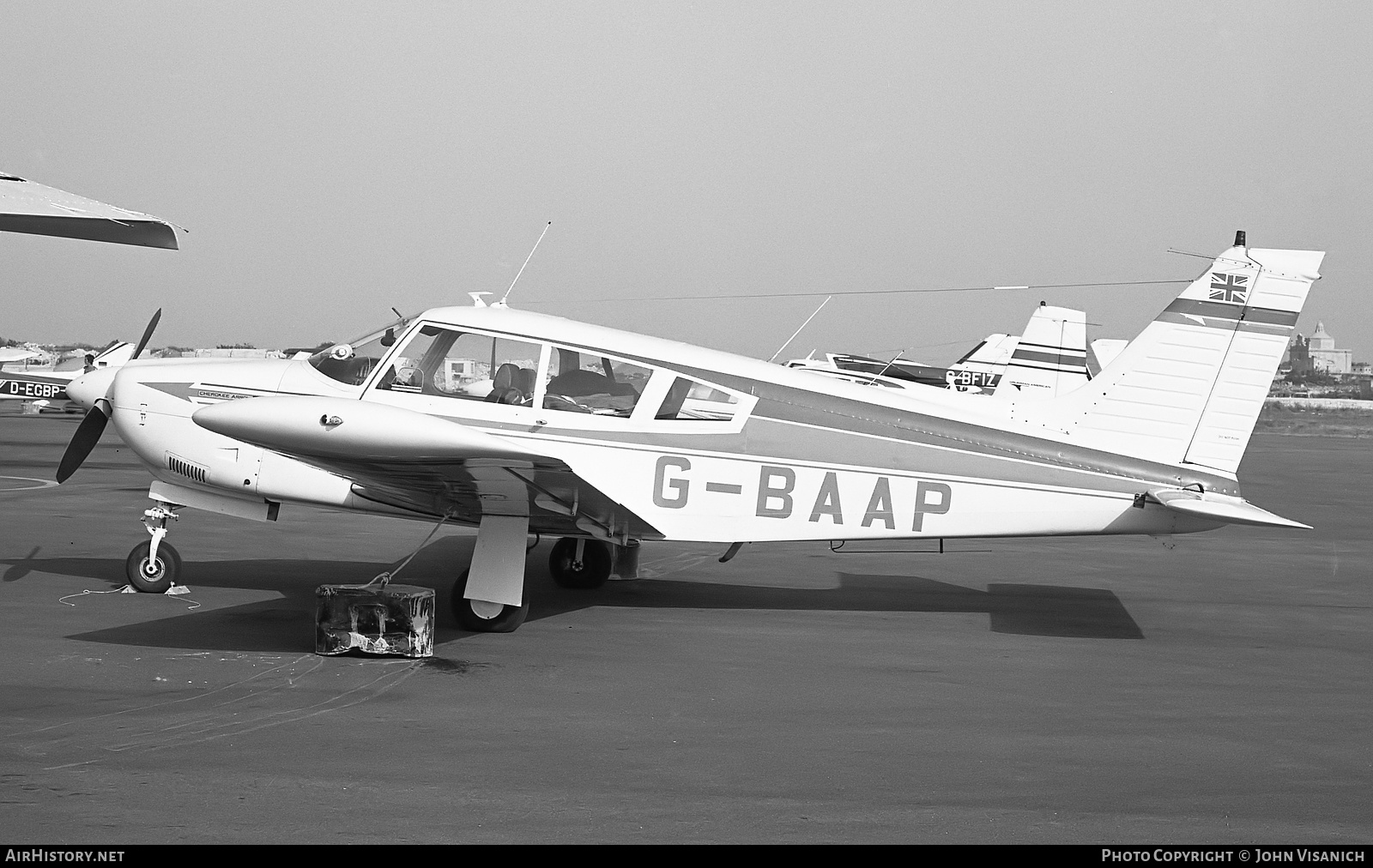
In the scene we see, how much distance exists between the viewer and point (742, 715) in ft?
19.8

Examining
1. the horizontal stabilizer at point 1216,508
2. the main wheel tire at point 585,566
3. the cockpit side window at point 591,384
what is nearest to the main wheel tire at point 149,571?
the main wheel tire at point 585,566

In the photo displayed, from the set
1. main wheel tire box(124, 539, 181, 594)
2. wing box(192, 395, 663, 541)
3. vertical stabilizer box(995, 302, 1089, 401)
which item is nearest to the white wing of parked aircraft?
vertical stabilizer box(995, 302, 1089, 401)

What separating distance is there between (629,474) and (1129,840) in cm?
457

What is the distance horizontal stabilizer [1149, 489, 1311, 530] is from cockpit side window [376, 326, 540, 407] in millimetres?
4368

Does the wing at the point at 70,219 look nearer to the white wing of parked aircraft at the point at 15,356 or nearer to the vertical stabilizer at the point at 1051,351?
the vertical stabilizer at the point at 1051,351

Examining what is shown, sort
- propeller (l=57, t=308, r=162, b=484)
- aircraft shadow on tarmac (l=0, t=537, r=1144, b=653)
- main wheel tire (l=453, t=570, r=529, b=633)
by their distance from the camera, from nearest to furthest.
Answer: aircraft shadow on tarmac (l=0, t=537, r=1144, b=653) < main wheel tire (l=453, t=570, r=529, b=633) < propeller (l=57, t=308, r=162, b=484)

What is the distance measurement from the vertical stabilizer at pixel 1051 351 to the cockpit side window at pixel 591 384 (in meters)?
17.9

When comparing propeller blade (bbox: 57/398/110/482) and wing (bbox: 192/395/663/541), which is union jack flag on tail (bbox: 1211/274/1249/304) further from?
propeller blade (bbox: 57/398/110/482)

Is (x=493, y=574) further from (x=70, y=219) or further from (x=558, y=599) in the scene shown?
(x=70, y=219)

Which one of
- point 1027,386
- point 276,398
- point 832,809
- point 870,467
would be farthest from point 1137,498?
point 1027,386

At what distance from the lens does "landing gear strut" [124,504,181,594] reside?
8914 millimetres

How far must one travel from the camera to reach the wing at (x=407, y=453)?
6.20 m

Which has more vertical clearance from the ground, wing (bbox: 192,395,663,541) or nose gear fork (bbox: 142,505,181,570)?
wing (bbox: 192,395,663,541)

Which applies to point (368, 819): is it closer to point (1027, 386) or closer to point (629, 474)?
point (629, 474)
